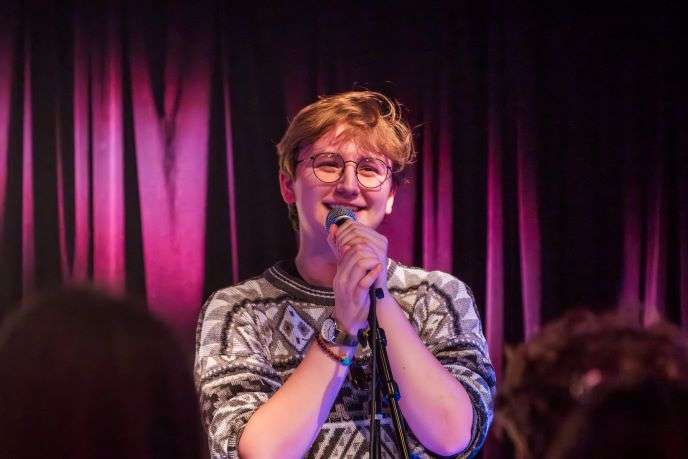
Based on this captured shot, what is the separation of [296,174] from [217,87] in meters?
1.14

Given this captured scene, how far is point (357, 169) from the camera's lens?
2346 millimetres

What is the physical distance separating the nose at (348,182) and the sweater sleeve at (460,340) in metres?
0.33

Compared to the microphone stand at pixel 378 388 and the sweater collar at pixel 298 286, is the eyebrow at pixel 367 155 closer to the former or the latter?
the sweater collar at pixel 298 286

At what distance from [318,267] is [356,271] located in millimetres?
495

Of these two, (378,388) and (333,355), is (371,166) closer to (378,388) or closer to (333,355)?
(333,355)

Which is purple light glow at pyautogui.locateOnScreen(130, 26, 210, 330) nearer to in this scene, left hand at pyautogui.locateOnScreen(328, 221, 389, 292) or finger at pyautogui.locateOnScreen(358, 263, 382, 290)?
left hand at pyautogui.locateOnScreen(328, 221, 389, 292)

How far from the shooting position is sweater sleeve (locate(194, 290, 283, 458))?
2.07 meters

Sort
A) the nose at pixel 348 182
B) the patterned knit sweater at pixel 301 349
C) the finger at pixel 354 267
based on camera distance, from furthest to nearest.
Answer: the nose at pixel 348 182, the patterned knit sweater at pixel 301 349, the finger at pixel 354 267

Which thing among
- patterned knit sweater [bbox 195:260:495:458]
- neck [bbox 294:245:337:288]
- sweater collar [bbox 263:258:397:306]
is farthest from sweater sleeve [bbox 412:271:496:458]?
neck [bbox 294:245:337:288]

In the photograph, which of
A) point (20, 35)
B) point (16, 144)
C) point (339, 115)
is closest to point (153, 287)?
point (16, 144)

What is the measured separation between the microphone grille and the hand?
0.08 metres

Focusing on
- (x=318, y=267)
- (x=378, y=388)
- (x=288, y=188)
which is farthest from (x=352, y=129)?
(x=378, y=388)

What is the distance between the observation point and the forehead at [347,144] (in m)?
2.36

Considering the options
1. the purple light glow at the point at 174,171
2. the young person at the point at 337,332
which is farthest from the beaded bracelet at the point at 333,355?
the purple light glow at the point at 174,171
